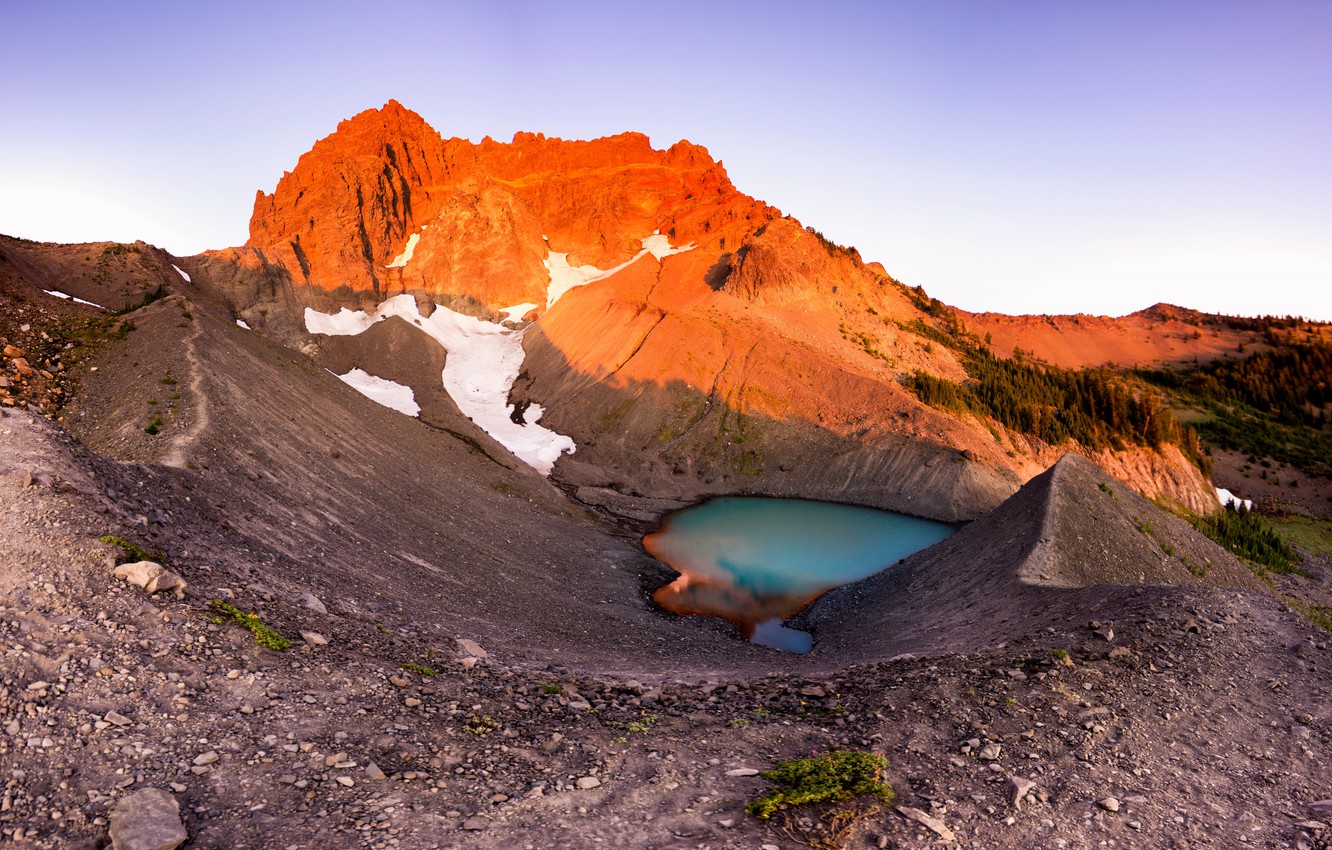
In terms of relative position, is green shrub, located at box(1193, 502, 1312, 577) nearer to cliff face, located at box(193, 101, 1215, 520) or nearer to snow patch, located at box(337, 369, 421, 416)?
cliff face, located at box(193, 101, 1215, 520)

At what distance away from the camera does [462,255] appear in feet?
281

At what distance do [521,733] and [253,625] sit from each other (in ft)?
13.4

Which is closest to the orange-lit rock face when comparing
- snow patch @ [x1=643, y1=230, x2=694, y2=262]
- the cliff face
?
the cliff face

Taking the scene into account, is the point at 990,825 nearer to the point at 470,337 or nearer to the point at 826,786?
the point at 826,786

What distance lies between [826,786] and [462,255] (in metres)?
87.3

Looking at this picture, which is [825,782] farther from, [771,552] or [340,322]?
[340,322]

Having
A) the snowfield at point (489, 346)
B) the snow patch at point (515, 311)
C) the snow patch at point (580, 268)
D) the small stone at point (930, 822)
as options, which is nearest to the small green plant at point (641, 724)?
the small stone at point (930, 822)

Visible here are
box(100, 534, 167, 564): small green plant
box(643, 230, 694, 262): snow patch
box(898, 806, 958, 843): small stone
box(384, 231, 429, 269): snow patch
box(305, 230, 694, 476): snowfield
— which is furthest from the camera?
box(643, 230, 694, 262): snow patch

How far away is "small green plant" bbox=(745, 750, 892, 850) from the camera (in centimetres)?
668

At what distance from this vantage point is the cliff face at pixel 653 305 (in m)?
52.0

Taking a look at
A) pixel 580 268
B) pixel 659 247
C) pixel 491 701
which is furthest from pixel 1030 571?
pixel 580 268

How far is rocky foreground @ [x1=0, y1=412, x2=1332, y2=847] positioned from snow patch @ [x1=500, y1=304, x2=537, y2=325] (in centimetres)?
7187

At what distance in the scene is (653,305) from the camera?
2776 inches

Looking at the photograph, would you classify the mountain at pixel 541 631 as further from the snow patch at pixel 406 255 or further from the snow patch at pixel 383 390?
the snow patch at pixel 406 255
